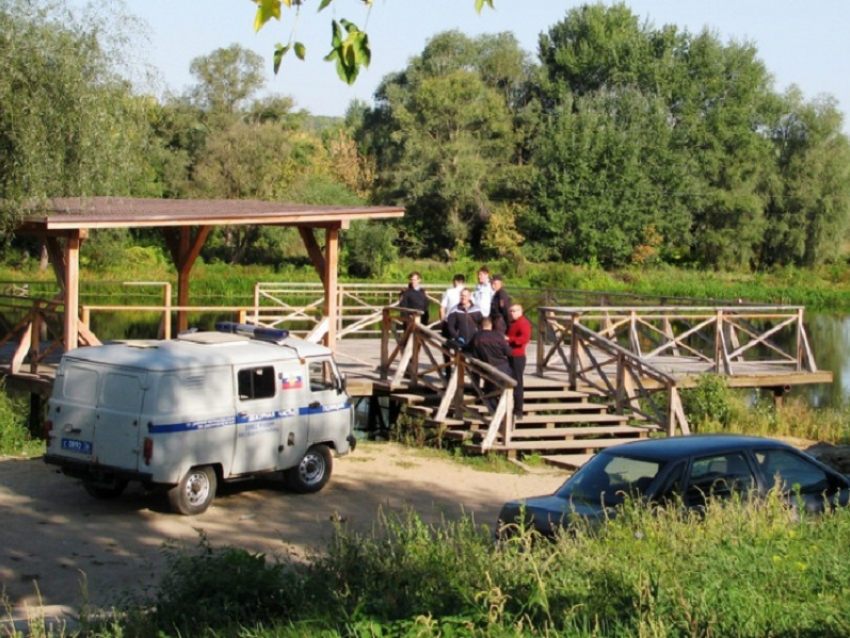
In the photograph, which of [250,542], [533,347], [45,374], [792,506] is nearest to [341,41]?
[792,506]

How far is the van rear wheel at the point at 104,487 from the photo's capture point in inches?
504

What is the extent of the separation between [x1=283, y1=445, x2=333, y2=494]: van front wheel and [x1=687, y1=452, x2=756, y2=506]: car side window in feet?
18.1

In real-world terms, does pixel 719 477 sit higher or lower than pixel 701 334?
lower

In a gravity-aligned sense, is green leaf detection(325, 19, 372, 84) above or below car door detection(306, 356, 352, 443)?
above

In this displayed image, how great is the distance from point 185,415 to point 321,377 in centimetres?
265

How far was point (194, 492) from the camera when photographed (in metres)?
13.0

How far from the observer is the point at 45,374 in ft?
62.2

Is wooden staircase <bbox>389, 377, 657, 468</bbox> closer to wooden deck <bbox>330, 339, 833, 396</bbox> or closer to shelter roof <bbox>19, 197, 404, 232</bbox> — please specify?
wooden deck <bbox>330, 339, 833, 396</bbox>

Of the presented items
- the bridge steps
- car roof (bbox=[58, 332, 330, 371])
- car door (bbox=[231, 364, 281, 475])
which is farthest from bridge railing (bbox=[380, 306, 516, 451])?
car door (bbox=[231, 364, 281, 475])

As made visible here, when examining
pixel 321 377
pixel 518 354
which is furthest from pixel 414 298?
pixel 321 377

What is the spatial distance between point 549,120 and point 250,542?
193 feet

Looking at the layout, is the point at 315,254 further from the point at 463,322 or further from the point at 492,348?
the point at 492,348

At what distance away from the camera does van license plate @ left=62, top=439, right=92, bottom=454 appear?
1270 centimetres

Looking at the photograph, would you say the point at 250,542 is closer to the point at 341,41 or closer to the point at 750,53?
the point at 341,41
